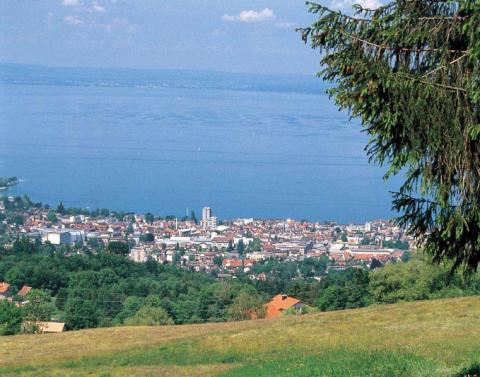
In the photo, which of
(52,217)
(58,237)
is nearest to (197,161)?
(52,217)

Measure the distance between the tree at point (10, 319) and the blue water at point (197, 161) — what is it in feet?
169

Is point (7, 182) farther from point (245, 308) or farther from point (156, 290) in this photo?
point (245, 308)

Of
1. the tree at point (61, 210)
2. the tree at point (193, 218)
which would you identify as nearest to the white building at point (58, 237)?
the tree at point (61, 210)

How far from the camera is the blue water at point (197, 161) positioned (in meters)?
99.9

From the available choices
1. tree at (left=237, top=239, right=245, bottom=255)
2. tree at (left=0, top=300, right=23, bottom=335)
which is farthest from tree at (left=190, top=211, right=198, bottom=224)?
tree at (left=0, top=300, right=23, bottom=335)

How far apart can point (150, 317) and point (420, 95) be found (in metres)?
27.7

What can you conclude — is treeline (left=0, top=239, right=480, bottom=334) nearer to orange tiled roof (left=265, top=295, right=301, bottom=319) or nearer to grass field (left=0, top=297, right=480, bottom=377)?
orange tiled roof (left=265, top=295, right=301, bottom=319)

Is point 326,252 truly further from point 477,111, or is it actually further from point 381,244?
point 477,111

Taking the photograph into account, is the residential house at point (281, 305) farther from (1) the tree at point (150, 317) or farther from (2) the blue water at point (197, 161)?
(2) the blue water at point (197, 161)

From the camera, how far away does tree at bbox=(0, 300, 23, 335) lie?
29406 mm

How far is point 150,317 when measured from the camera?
1323 inches

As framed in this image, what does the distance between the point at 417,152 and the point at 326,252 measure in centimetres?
6355

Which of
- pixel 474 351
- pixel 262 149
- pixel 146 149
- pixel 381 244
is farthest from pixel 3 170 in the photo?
pixel 474 351

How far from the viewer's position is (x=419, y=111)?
702 cm
